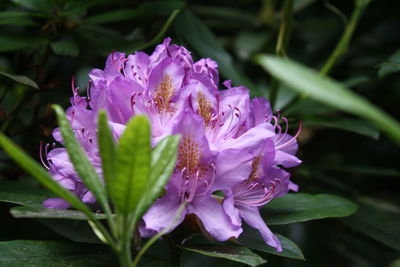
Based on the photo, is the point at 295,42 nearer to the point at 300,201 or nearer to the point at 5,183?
the point at 300,201

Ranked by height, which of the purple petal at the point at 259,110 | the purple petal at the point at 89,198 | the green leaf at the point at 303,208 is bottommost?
the green leaf at the point at 303,208

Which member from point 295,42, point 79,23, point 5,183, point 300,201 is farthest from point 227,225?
point 295,42

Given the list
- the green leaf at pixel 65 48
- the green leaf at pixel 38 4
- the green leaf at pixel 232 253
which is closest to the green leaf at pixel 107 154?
the green leaf at pixel 232 253

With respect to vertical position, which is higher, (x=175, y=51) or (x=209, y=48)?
(x=175, y=51)

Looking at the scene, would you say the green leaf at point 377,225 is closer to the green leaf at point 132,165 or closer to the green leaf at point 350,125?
the green leaf at point 350,125

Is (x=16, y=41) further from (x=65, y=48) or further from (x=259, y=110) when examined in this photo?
(x=259, y=110)

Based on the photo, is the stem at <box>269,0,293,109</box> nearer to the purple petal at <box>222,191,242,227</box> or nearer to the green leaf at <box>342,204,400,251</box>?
the green leaf at <box>342,204,400,251</box>
